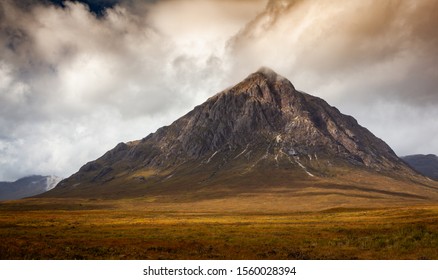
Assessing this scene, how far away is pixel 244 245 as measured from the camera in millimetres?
41906

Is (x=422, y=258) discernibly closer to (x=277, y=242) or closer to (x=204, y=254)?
(x=277, y=242)

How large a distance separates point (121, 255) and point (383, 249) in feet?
88.7
